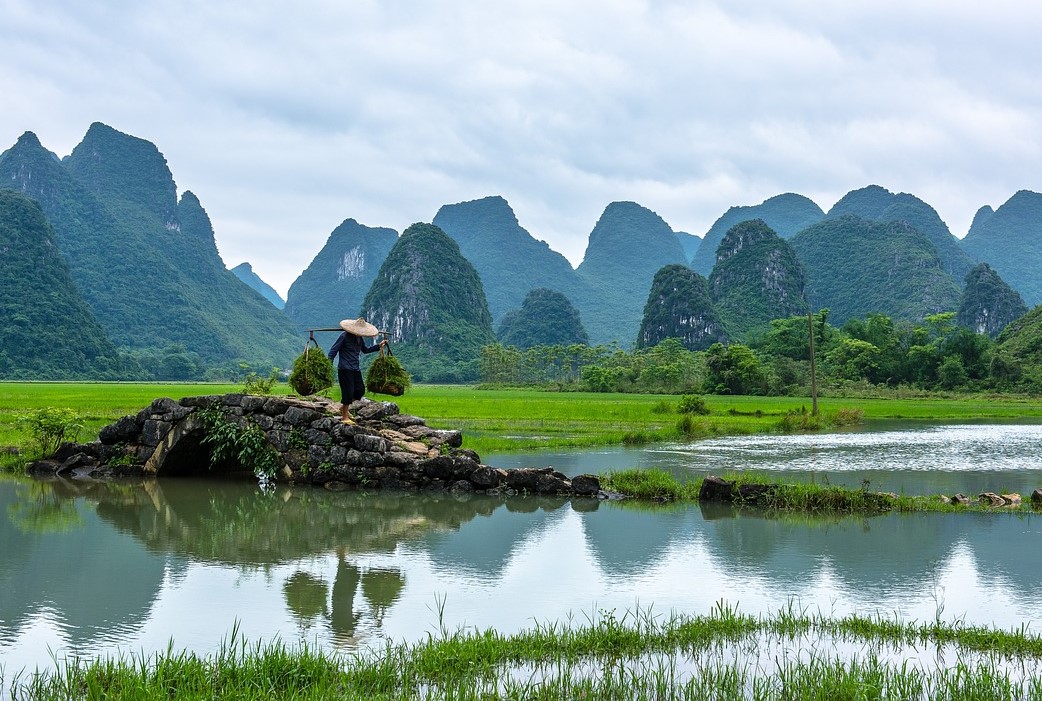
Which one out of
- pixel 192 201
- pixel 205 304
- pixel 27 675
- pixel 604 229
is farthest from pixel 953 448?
pixel 604 229

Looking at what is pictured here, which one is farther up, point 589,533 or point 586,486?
point 586,486

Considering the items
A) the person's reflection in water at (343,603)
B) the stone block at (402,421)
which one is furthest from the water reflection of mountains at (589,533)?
the stone block at (402,421)

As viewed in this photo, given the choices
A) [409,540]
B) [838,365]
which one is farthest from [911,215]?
[409,540]

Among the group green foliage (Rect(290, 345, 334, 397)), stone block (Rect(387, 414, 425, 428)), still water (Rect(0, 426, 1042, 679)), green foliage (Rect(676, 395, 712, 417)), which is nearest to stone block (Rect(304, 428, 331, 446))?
still water (Rect(0, 426, 1042, 679))

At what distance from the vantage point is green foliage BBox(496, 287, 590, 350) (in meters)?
104

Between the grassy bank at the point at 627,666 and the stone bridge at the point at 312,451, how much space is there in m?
4.81

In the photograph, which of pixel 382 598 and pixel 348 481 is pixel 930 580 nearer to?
pixel 382 598

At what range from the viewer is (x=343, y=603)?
4.66m

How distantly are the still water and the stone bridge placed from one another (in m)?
0.49

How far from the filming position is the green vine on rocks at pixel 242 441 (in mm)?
9852

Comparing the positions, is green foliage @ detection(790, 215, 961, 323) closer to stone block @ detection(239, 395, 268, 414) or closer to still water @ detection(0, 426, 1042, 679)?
stone block @ detection(239, 395, 268, 414)

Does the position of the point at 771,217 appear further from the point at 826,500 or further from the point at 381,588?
the point at 381,588

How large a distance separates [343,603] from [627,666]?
1804 millimetres

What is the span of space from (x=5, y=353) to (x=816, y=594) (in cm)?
7618
